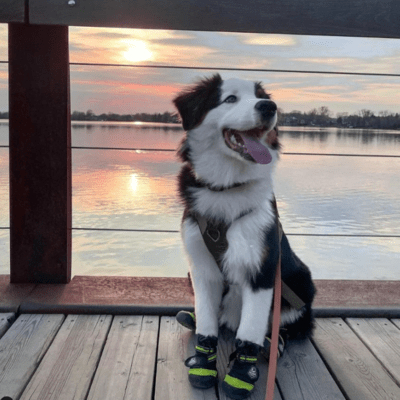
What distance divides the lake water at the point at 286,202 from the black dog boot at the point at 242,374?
1.09 m

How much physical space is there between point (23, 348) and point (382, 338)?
1263 millimetres

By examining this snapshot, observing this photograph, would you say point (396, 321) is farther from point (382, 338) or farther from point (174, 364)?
point (174, 364)

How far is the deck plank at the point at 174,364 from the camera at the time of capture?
5.09 ft

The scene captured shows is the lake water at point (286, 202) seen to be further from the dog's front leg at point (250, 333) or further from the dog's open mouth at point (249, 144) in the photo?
the dog's front leg at point (250, 333)

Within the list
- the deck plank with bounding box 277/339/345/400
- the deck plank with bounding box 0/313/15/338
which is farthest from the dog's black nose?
the deck plank with bounding box 0/313/15/338

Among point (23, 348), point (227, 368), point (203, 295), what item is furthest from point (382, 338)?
point (23, 348)

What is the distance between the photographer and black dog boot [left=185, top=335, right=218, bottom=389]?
1.59 metres

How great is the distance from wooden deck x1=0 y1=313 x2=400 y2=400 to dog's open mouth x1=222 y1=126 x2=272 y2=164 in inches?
26.9

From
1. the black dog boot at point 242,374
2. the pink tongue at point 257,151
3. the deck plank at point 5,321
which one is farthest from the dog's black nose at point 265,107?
the deck plank at point 5,321

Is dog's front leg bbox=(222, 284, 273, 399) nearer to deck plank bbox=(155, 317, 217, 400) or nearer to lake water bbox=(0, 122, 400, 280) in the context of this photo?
deck plank bbox=(155, 317, 217, 400)

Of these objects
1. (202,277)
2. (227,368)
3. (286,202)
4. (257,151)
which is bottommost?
(227,368)

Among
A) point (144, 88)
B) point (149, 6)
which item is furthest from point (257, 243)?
point (144, 88)

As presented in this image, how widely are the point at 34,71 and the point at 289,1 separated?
108 cm

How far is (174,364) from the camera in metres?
1.73
